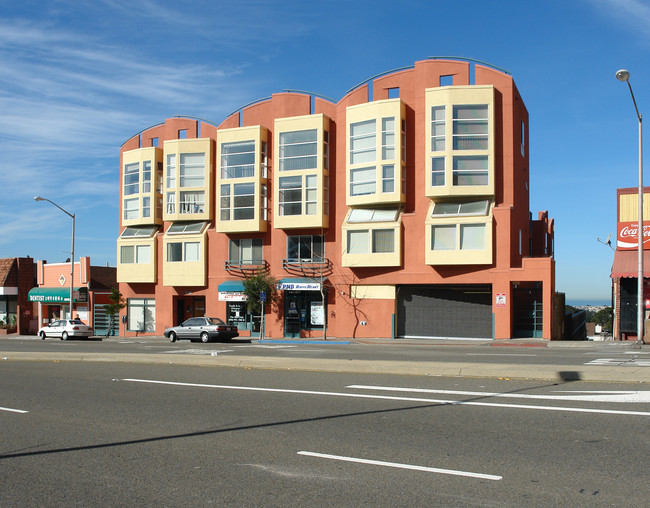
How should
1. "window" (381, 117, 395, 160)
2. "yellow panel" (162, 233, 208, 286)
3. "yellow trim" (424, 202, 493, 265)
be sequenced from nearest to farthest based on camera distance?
"yellow trim" (424, 202, 493, 265), "window" (381, 117, 395, 160), "yellow panel" (162, 233, 208, 286)

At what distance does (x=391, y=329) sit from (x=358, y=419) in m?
28.7

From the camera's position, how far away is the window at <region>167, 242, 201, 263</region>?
4550 centimetres

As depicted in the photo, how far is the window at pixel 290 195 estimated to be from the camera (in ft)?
135

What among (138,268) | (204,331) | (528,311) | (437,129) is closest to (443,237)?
(437,129)

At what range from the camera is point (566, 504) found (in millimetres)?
5863

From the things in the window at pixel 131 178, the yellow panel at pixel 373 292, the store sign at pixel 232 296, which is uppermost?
the window at pixel 131 178

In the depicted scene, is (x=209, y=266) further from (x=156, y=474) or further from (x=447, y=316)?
(x=156, y=474)

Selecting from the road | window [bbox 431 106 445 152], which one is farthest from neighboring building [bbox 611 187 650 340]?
the road

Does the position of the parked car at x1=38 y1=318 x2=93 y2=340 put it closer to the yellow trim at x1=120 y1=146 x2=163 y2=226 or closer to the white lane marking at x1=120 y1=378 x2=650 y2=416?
the yellow trim at x1=120 y1=146 x2=163 y2=226

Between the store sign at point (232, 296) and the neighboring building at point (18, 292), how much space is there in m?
22.9

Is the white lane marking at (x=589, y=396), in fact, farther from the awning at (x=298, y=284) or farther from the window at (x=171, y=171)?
the window at (x=171, y=171)

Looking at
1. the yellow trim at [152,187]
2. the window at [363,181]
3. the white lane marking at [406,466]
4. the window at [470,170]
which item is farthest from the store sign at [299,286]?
the white lane marking at [406,466]

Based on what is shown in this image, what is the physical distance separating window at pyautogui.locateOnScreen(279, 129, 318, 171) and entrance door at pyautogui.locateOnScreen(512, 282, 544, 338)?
14.7 metres

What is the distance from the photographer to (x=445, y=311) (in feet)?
123
